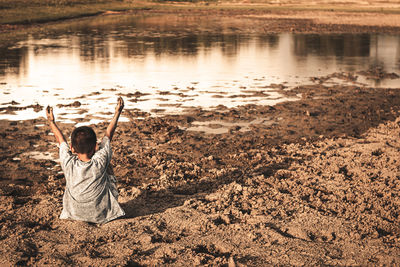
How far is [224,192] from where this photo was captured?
566 cm

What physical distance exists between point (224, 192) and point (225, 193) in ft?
0.16

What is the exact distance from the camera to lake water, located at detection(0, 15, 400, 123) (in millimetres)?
10641

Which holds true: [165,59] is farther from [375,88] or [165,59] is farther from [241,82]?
[375,88]

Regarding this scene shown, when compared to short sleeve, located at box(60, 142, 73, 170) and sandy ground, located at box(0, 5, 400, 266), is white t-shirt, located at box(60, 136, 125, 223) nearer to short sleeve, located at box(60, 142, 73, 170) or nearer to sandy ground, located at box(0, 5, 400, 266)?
short sleeve, located at box(60, 142, 73, 170)

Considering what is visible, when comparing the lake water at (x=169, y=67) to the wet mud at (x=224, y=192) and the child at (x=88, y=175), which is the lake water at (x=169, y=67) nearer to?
the wet mud at (x=224, y=192)

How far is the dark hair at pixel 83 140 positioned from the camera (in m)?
4.46

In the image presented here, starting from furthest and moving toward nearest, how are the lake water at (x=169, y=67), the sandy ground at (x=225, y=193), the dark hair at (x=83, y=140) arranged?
the lake water at (x=169, y=67)
the dark hair at (x=83, y=140)
the sandy ground at (x=225, y=193)

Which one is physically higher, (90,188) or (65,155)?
(65,155)

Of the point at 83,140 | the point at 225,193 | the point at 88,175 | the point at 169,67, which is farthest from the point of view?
the point at 169,67

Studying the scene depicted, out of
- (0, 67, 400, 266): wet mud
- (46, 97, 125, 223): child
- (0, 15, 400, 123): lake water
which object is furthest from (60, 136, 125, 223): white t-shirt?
(0, 15, 400, 123): lake water

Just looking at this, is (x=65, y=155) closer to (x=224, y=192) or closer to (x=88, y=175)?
(x=88, y=175)

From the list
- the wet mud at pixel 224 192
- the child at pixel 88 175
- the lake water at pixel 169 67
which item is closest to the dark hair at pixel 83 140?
the child at pixel 88 175

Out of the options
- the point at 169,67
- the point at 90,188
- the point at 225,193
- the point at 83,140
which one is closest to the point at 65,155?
the point at 83,140

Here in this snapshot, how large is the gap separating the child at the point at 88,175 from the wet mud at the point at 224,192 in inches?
5.5
